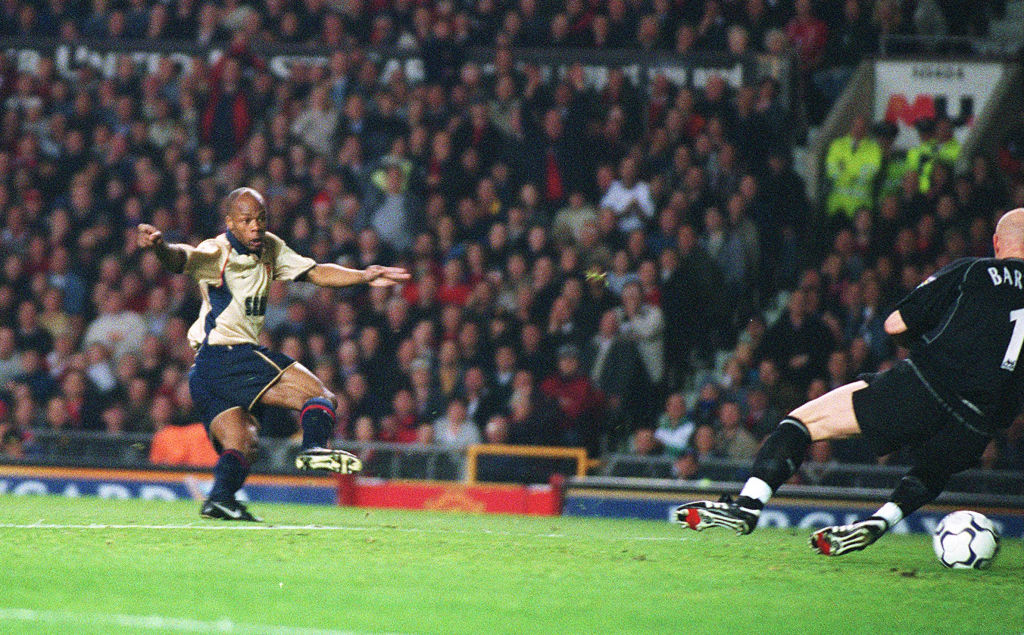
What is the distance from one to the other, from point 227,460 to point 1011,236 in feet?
13.6

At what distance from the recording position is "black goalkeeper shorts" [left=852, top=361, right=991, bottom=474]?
6.61 m

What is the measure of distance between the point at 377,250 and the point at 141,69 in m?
4.31

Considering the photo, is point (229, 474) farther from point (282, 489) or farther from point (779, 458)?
point (282, 489)

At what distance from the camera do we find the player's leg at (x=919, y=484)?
6.66 m

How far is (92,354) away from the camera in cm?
1308

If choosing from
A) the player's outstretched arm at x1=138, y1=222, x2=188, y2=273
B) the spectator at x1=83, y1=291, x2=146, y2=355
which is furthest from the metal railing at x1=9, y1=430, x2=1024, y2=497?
the player's outstretched arm at x1=138, y1=222, x2=188, y2=273

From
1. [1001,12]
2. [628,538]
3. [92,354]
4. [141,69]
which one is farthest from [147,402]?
[1001,12]

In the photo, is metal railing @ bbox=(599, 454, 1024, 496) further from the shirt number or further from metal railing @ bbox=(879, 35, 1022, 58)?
metal railing @ bbox=(879, 35, 1022, 58)

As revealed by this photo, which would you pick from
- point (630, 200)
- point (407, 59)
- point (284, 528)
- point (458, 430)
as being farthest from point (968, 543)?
point (407, 59)

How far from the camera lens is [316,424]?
7.86 metres

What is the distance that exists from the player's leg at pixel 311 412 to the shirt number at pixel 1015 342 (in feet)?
10.5

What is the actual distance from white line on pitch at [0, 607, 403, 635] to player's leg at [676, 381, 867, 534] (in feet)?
8.12

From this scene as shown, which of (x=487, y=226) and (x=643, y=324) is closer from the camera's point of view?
(x=643, y=324)

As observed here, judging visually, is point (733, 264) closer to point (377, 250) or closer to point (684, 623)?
point (377, 250)
